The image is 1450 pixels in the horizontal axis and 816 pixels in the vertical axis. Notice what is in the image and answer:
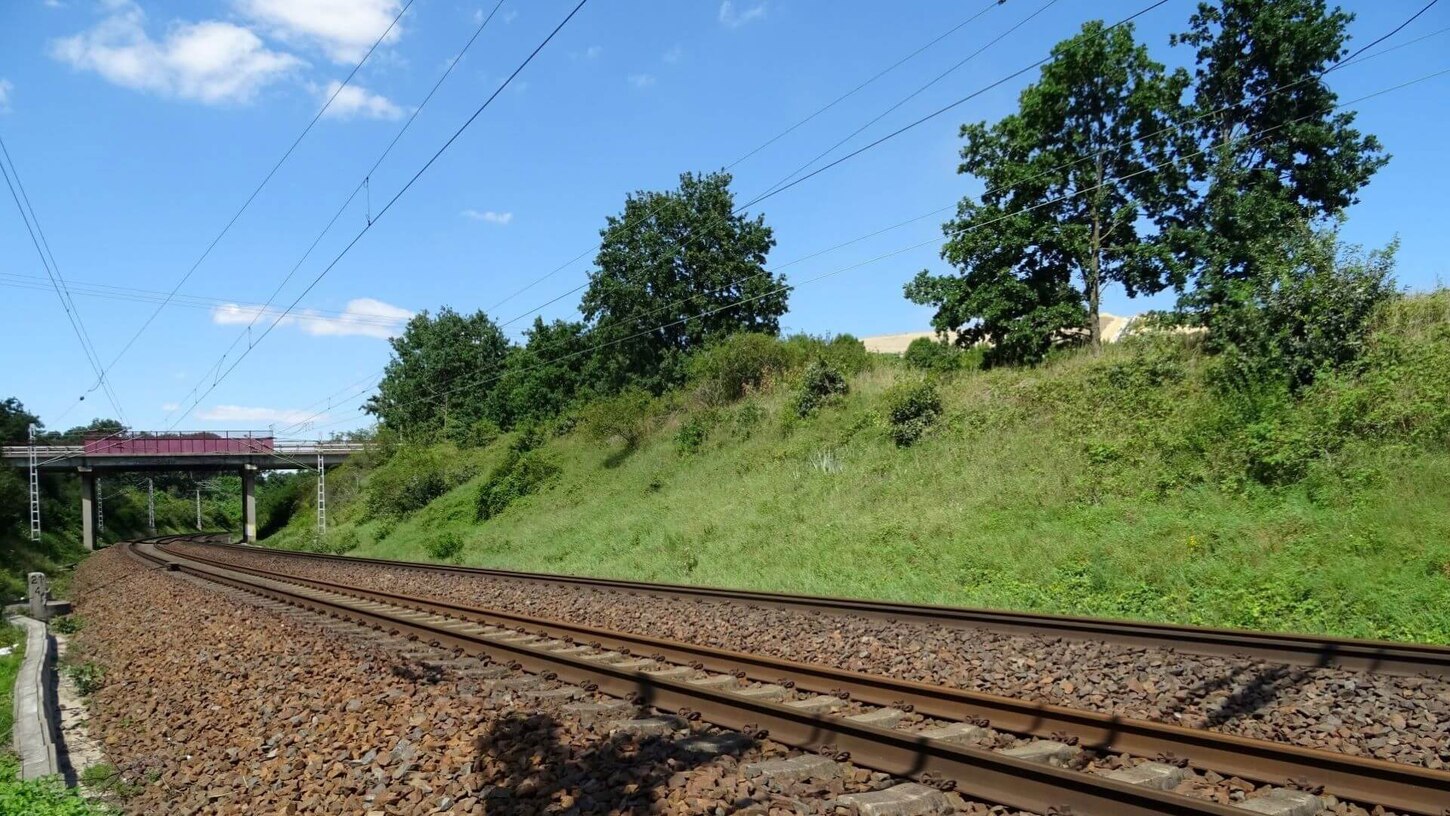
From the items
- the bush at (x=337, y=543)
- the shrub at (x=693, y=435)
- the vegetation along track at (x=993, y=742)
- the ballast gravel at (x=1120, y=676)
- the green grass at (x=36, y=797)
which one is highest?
the shrub at (x=693, y=435)

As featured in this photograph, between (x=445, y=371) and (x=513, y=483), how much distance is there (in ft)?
138

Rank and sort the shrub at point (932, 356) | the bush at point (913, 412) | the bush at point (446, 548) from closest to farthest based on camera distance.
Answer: the bush at point (913, 412) → the bush at point (446, 548) → the shrub at point (932, 356)

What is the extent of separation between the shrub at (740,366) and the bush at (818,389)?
5.52m

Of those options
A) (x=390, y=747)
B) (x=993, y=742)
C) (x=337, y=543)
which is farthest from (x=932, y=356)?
(x=390, y=747)

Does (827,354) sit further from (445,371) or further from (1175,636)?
(445,371)

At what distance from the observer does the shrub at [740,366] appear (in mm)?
35656

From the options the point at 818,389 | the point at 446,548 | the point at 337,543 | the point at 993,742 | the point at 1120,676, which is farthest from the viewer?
the point at 337,543

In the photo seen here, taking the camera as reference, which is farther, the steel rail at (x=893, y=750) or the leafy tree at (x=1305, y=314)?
the leafy tree at (x=1305, y=314)

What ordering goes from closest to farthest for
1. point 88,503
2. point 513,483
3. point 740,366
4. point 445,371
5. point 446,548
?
point 446,548 → point 740,366 → point 513,483 → point 88,503 → point 445,371

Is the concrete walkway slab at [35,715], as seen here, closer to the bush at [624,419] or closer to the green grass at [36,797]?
the green grass at [36,797]

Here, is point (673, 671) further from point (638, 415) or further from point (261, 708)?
point (638, 415)

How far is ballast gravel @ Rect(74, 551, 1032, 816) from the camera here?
5242 mm

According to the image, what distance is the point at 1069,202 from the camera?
96.1ft

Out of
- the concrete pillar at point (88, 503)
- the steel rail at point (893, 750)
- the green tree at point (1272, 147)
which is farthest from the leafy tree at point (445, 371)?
the steel rail at point (893, 750)
